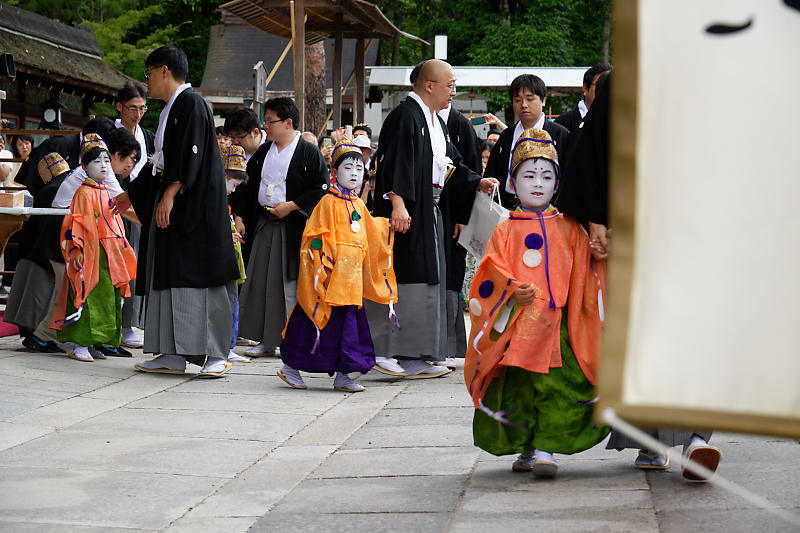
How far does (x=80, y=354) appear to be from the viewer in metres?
7.20

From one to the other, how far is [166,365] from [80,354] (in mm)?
841

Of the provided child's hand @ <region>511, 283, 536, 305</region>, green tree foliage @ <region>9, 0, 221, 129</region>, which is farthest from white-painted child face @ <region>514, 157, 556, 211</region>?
green tree foliage @ <region>9, 0, 221, 129</region>

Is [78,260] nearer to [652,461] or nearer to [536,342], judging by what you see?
[536,342]

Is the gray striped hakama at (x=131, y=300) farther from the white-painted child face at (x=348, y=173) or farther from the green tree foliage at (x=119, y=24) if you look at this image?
the green tree foliage at (x=119, y=24)

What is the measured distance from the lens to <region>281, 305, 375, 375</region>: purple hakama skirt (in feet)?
19.8

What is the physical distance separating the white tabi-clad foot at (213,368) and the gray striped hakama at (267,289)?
810mm

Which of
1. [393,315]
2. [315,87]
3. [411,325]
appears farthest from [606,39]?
[393,315]

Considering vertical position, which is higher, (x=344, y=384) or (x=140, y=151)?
(x=140, y=151)

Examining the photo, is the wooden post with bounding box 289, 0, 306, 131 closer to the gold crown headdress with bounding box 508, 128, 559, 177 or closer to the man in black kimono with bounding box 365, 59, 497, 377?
the man in black kimono with bounding box 365, 59, 497, 377

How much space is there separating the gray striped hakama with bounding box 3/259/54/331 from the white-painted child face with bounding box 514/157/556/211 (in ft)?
14.0

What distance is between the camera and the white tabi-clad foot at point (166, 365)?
6703mm

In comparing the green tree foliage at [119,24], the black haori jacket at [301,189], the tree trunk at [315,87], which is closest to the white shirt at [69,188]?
the black haori jacket at [301,189]

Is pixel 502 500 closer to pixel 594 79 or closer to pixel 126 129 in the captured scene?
pixel 594 79

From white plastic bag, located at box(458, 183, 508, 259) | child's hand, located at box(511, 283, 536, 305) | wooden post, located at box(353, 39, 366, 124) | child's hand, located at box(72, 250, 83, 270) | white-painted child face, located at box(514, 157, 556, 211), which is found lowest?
child's hand, located at box(72, 250, 83, 270)
